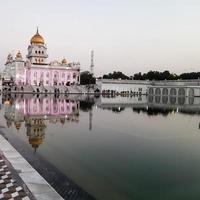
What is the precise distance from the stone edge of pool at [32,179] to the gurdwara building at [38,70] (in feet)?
204

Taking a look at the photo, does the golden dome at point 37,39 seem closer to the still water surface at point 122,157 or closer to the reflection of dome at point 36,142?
the still water surface at point 122,157

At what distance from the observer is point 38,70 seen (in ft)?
230

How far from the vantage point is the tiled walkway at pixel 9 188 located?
5.65 metres

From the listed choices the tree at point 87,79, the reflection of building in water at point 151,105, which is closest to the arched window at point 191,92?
the reflection of building in water at point 151,105

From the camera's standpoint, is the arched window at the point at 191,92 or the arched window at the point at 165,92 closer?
the arched window at the point at 191,92

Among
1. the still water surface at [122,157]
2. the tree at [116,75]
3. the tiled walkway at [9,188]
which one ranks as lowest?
the still water surface at [122,157]

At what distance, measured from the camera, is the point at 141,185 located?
7.20 meters

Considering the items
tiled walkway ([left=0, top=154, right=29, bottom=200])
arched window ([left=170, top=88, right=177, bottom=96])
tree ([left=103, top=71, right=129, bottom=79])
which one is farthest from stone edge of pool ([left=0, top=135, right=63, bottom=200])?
tree ([left=103, top=71, right=129, bottom=79])

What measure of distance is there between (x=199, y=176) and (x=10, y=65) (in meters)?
75.7

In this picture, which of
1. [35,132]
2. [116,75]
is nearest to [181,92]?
[116,75]

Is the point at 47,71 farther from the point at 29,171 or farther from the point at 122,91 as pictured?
the point at 29,171

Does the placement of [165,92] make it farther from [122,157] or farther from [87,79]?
[122,157]

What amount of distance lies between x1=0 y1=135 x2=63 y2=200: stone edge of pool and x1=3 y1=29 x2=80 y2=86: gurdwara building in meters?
62.1

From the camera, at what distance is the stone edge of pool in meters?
5.76
